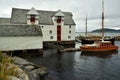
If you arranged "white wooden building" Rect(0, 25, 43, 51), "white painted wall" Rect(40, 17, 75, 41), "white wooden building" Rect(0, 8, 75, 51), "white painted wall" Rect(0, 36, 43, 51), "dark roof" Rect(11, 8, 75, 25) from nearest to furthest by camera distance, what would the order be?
"white painted wall" Rect(0, 36, 43, 51) → "white wooden building" Rect(0, 25, 43, 51) → "white wooden building" Rect(0, 8, 75, 51) → "dark roof" Rect(11, 8, 75, 25) → "white painted wall" Rect(40, 17, 75, 41)

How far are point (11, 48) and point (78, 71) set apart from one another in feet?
62.3

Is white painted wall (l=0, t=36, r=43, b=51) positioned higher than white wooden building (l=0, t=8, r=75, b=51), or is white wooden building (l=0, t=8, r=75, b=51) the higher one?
white wooden building (l=0, t=8, r=75, b=51)

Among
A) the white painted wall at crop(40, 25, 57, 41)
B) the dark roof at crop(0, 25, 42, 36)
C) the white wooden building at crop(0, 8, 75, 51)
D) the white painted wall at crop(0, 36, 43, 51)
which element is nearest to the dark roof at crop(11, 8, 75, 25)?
the white wooden building at crop(0, 8, 75, 51)

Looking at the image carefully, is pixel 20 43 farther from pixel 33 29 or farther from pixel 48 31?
pixel 48 31

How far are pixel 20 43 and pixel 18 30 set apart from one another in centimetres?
331

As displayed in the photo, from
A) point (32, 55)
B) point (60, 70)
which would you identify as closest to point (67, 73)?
point (60, 70)

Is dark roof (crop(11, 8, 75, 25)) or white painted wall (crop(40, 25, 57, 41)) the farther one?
white painted wall (crop(40, 25, 57, 41))

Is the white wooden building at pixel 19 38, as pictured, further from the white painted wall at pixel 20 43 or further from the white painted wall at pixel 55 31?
the white painted wall at pixel 55 31

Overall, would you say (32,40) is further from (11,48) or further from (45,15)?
(45,15)

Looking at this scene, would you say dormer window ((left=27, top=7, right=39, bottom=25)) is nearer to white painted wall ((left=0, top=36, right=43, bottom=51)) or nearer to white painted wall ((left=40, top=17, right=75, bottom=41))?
white painted wall ((left=40, top=17, right=75, bottom=41))

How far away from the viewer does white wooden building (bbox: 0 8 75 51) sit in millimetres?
39969

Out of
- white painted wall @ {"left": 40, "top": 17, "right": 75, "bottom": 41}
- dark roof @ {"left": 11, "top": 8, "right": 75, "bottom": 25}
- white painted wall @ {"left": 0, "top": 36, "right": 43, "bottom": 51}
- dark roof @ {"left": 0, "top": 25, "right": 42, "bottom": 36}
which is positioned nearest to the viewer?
white painted wall @ {"left": 0, "top": 36, "right": 43, "bottom": 51}

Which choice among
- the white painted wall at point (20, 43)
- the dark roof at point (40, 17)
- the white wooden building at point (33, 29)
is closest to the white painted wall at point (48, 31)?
the white wooden building at point (33, 29)

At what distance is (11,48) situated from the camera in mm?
39625
